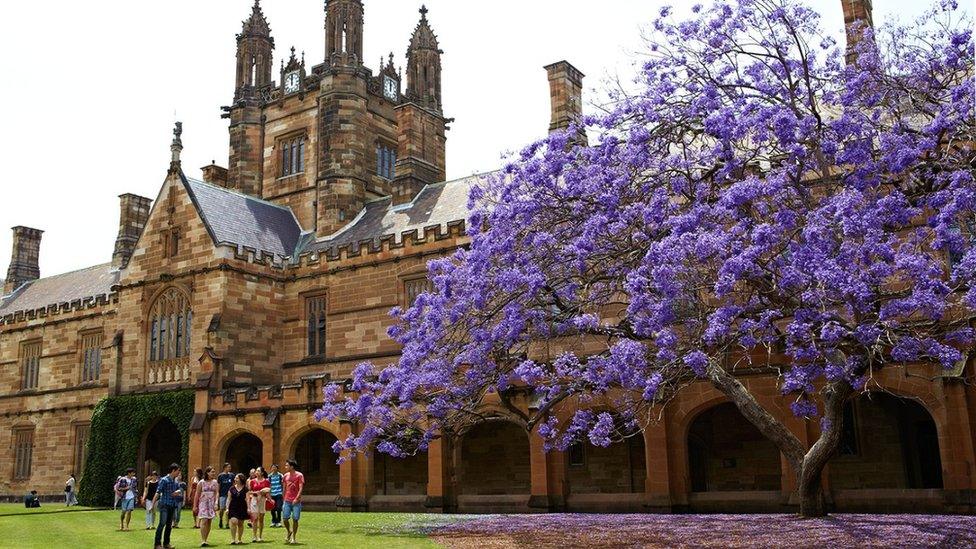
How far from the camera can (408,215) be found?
32.8m

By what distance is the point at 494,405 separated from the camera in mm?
23469

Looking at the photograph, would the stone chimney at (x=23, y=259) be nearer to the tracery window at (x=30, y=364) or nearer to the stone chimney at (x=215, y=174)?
the tracery window at (x=30, y=364)

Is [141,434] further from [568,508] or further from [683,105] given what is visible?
[683,105]

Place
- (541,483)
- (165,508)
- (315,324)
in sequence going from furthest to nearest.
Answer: (315,324) < (541,483) < (165,508)

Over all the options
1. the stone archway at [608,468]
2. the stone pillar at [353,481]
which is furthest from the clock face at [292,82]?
the stone archway at [608,468]

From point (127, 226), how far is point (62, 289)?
572 cm

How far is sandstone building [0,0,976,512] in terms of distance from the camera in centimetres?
2128

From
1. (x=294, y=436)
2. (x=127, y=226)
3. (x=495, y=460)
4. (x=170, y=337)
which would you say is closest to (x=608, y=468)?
(x=495, y=460)

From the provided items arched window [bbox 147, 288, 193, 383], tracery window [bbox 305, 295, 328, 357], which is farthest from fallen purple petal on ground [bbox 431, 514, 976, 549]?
arched window [bbox 147, 288, 193, 383]

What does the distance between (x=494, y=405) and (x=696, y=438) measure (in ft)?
17.2

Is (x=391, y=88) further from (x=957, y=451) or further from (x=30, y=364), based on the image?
(x=957, y=451)

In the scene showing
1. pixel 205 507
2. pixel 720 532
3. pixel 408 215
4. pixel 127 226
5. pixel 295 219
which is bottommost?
pixel 720 532

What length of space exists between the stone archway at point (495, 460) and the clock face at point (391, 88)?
57.6 ft

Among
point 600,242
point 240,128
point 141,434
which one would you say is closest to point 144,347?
point 141,434
